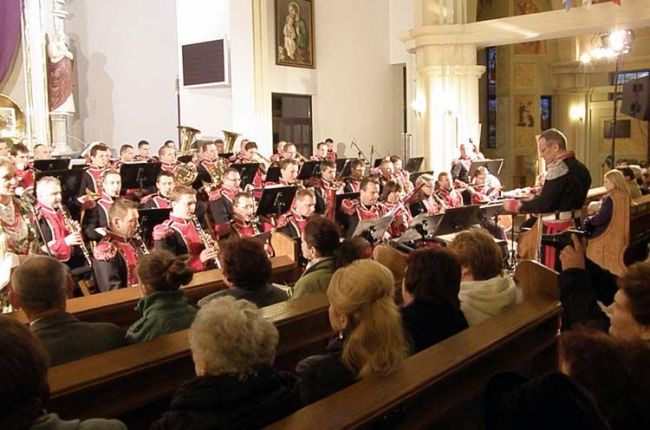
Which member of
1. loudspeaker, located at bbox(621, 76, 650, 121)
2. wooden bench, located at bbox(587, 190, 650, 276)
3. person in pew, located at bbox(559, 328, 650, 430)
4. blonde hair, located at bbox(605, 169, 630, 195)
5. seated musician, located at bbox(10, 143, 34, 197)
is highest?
loudspeaker, located at bbox(621, 76, 650, 121)

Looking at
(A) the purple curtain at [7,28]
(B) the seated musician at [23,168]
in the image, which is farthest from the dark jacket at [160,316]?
(A) the purple curtain at [7,28]

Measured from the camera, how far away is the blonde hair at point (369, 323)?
2463 millimetres

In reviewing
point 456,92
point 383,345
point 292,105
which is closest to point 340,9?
point 292,105

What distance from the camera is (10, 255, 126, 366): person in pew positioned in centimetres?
280

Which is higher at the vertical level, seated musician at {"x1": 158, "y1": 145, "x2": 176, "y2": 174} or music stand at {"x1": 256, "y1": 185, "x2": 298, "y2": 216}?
seated musician at {"x1": 158, "y1": 145, "x2": 176, "y2": 174}

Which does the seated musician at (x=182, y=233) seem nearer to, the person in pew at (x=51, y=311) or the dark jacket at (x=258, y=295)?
the dark jacket at (x=258, y=295)

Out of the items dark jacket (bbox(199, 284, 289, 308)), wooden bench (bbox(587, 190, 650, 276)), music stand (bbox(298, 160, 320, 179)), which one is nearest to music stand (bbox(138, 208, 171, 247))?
dark jacket (bbox(199, 284, 289, 308))

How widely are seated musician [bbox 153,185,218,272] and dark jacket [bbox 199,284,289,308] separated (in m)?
2.61

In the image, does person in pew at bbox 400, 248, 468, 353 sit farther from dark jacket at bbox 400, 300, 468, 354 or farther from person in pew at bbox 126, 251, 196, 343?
person in pew at bbox 126, 251, 196, 343

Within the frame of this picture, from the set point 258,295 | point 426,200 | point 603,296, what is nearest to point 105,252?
point 258,295

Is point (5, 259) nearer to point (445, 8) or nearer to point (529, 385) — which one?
point (529, 385)

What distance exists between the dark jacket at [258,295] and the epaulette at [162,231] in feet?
9.13

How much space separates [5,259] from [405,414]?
3.06 metres

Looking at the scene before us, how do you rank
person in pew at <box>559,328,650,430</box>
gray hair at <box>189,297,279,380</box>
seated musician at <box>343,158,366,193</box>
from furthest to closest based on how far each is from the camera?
seated musician at <box>343,158,366,193</box> → gray hair at <box>189,297,279,380</box> → person in pew at <box>559,328,650,430</box>
